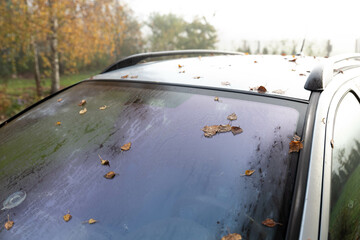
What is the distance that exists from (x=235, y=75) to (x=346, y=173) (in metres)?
0.75

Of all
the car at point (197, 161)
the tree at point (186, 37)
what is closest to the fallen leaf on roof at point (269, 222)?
the car at point (197, 161)

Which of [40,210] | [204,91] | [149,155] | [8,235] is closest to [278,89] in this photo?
[204,91]

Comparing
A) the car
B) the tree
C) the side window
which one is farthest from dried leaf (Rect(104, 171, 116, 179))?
the tree

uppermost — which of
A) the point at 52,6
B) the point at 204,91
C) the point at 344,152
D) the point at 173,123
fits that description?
the point at 52,6

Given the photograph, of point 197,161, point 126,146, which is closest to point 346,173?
point 197,161

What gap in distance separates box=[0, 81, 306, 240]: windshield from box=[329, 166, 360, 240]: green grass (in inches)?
10.3

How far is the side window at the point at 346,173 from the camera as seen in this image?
46.0 inches

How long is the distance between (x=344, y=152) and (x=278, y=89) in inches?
16.5

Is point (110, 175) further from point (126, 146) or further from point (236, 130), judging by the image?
point (236, 130)

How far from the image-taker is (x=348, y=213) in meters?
1.32

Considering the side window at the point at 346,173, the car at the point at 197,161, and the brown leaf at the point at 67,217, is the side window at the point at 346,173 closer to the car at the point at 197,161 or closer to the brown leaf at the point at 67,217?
the car at the point at 197,161

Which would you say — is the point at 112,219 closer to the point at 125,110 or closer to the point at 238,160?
the point at 238,160

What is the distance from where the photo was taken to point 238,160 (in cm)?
119

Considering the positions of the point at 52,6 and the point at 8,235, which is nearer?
the point at 8,235
